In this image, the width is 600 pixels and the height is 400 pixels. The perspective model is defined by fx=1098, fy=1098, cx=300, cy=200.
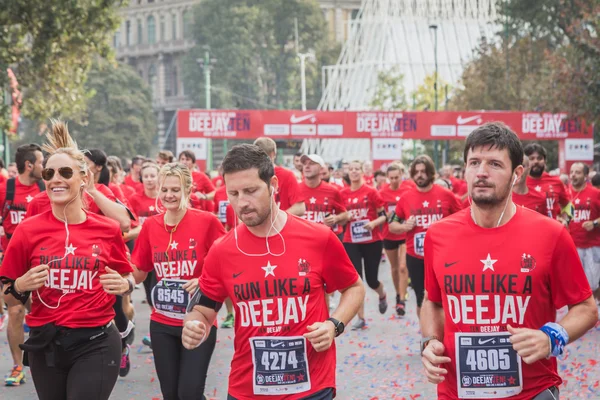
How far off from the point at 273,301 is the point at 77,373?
1.39 metres

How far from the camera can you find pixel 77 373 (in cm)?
570

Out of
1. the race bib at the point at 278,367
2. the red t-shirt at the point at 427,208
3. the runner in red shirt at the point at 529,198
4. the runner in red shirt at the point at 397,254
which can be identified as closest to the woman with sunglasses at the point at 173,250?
the race bib at the point at 278,367

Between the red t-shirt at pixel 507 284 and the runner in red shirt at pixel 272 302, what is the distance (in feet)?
2.08

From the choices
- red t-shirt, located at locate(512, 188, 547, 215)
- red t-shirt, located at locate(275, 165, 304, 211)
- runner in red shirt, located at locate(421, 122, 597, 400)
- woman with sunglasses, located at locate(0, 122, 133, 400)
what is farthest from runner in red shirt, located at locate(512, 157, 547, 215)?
runner in red shirt, located at locate(421, 122, 597, 400)

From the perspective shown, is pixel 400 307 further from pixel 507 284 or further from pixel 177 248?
pixel 507 284

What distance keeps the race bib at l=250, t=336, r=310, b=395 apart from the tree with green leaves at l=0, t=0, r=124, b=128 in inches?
802

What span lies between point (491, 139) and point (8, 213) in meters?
8.12

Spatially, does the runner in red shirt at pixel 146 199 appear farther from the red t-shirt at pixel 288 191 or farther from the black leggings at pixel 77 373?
the black leggings at pixel 77 373

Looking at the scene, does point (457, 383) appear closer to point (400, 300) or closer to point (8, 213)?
point (8, 213)

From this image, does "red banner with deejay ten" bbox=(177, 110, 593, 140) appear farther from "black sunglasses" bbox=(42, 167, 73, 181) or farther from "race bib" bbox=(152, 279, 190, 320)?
"black sunglasses" bbox=(42, 167, 73, 181)

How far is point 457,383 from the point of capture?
4.45m

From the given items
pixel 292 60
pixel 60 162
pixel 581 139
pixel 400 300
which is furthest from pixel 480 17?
pixel 60 162

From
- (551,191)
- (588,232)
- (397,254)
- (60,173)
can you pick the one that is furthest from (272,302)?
(397,254)

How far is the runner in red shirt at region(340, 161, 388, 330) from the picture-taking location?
1370cm
